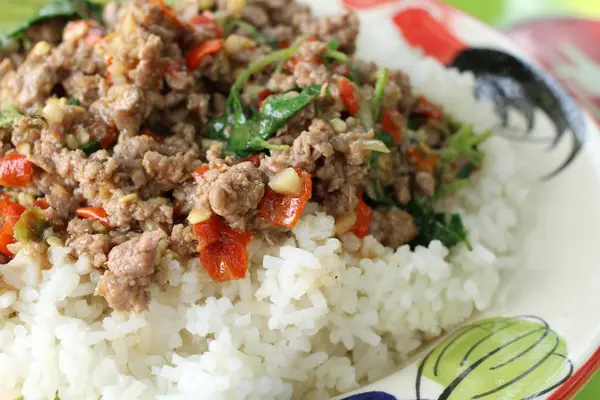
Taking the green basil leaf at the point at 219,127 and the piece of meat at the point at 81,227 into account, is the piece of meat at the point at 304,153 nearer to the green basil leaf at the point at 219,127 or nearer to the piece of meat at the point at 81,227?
the green basil leaf at the point at 219,127

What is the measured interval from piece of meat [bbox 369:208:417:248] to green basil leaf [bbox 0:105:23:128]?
6.18 ft

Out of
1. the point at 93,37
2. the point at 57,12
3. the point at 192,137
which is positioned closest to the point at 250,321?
the point at 192,137

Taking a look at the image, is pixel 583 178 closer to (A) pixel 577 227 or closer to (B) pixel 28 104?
(A) pixel 577 227

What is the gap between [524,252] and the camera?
3.72 m

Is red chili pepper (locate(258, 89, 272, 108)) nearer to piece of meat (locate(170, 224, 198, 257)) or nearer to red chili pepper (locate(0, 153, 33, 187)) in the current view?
piece of meat (locate(170, 224, 198, 257))

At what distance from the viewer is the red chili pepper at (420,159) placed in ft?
12.0

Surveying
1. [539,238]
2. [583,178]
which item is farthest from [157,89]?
[583,178]

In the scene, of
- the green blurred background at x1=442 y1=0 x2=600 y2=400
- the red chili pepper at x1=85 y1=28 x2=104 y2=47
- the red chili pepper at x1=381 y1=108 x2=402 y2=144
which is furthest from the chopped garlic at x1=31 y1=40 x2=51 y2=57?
the green blurred background at x1=442 y1=0 x2=600 y2=400

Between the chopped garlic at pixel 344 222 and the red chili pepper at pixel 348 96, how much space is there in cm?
55

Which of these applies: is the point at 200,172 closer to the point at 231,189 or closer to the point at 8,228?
the point at 231,189

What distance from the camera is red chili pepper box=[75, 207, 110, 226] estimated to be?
119 inches

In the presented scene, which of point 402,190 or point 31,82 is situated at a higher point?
point 31,82

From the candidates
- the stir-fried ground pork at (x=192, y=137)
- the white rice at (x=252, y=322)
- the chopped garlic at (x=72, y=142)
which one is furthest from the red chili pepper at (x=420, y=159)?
the chopped garlic at (x=72, y=142)

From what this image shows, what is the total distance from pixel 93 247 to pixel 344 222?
1198 mm
